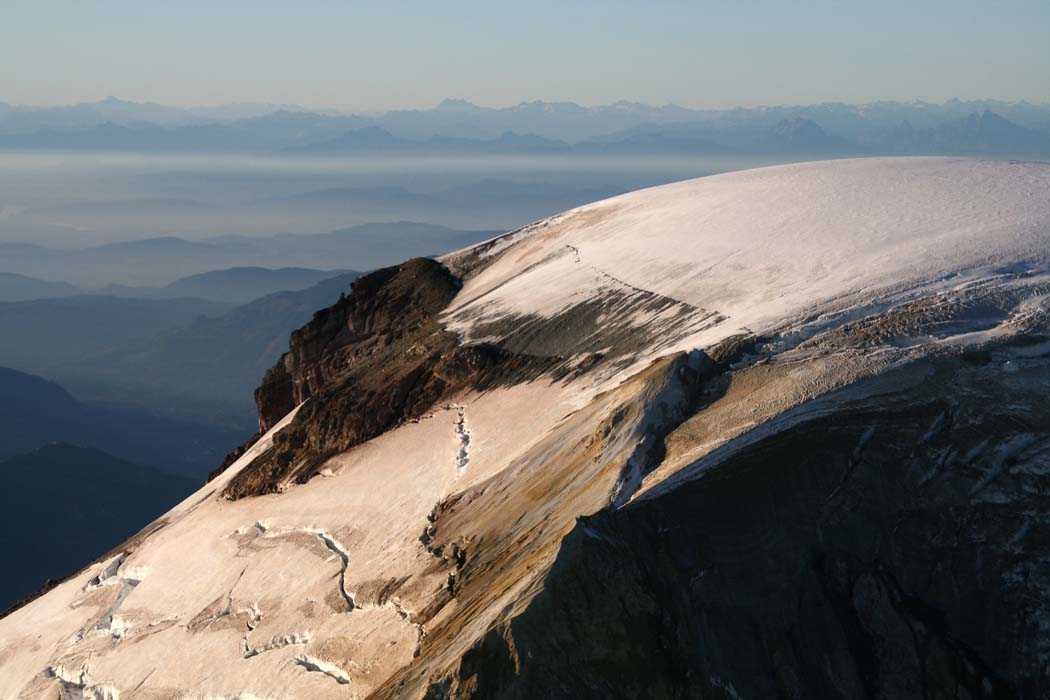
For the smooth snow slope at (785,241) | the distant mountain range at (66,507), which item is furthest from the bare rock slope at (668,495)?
the distant mountain range at (66,507)

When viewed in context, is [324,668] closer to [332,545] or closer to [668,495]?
[332,545]

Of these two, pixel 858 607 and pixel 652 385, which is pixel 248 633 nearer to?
pixel 652 385

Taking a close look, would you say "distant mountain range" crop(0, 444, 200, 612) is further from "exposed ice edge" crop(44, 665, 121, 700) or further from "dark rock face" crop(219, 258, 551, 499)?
"exposed ice edge" crop(44, 665, 121, 700)

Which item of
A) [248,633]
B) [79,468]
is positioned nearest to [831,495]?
[248,633]

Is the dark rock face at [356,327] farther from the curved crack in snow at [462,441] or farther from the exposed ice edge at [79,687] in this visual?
the exposed ice edge at [79,687]

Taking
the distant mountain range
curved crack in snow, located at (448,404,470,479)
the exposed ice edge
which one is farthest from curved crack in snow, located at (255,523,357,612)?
the distant mountain range
